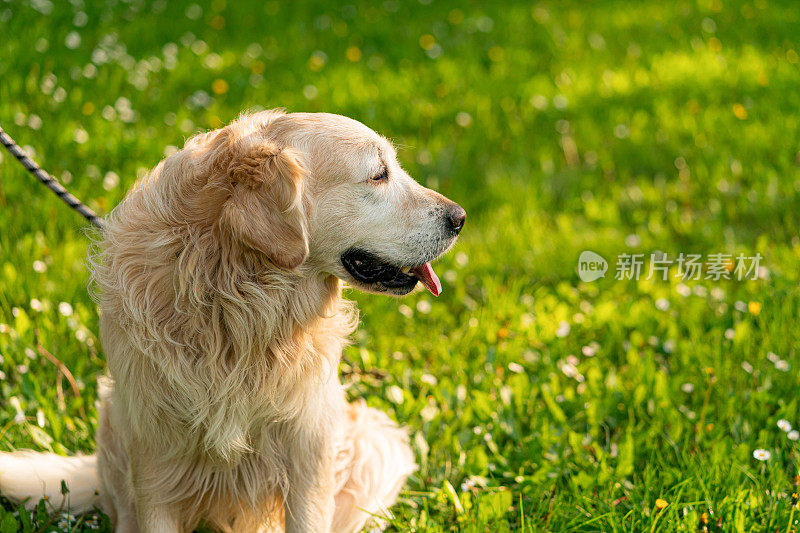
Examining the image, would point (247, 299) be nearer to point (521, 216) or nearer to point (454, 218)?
point (454, 218)

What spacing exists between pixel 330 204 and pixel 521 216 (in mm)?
2842

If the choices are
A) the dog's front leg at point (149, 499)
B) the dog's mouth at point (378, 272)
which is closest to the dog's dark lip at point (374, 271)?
the dog's mouth at point (378, 272)

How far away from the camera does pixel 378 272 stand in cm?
240

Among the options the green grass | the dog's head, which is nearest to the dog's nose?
the dog's head

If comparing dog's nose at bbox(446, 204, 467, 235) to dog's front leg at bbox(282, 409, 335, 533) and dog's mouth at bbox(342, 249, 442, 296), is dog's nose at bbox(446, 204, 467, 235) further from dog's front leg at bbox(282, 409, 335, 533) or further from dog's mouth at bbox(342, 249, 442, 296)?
dog's front leg at bbox(282, 409, 335, 533)

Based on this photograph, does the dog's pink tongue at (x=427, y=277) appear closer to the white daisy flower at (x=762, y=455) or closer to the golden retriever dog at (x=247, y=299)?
the golden retriever dog at (x=247, y=299)

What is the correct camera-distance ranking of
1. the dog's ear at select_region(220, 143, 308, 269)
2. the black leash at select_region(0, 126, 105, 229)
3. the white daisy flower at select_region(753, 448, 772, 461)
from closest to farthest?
the dog's ear at select_region(220, 143, 308, 269)
the black leash at select_region(0, 126, 105, 229)
the white daisy flower at select_region(753, 448, 772, 461)

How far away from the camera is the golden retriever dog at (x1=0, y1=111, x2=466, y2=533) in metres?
2.20

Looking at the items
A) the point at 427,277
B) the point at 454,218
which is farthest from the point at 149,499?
the point at 454,218

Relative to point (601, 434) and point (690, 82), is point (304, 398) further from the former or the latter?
point (690, 82)

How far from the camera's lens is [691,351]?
12.1 ft

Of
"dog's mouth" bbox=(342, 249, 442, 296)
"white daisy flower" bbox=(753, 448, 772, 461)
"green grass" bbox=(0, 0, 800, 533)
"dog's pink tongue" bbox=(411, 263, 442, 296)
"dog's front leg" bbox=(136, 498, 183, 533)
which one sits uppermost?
"dog's mouth" bbox=(342, 249, 442, 296)

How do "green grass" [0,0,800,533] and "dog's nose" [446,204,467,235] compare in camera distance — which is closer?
"dog's nose" [446,204,467,235]

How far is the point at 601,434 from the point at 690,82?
13.6ft
